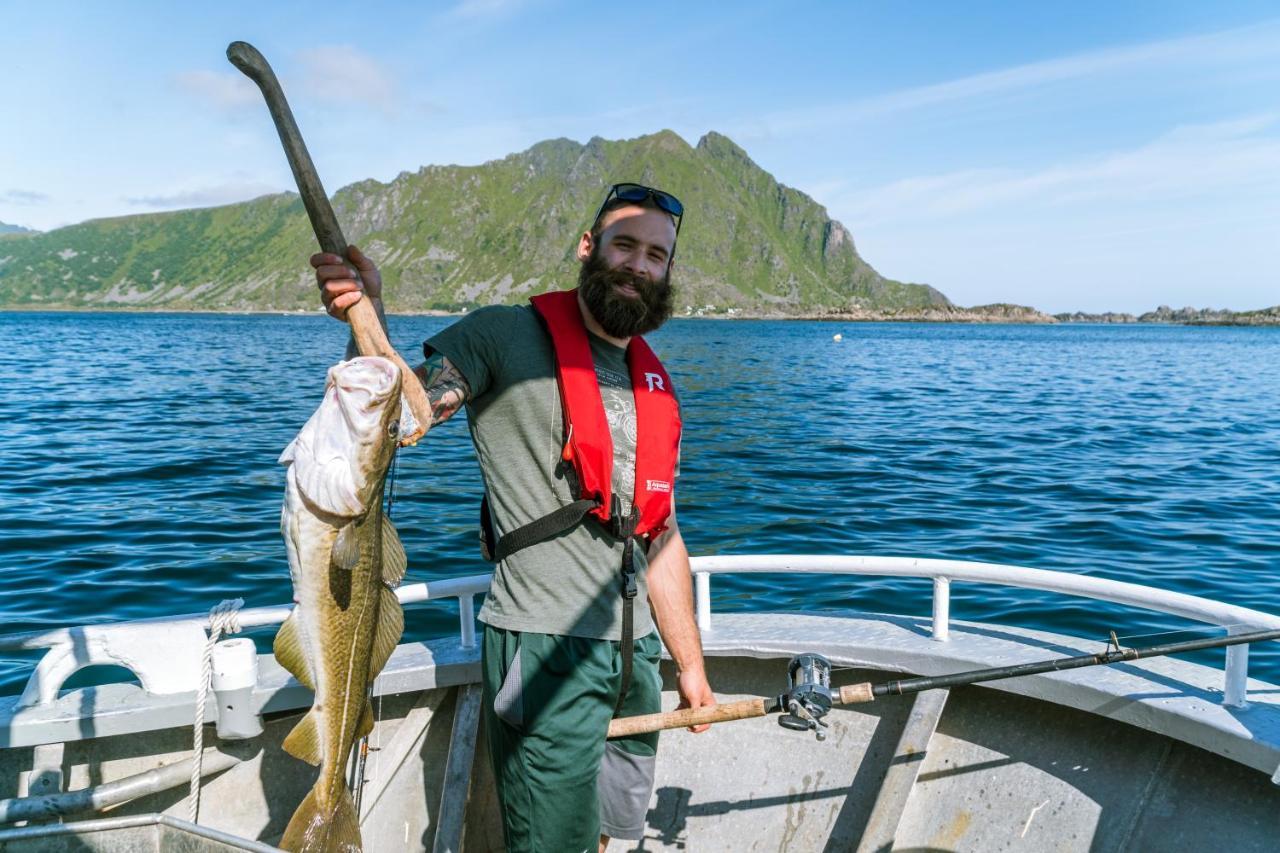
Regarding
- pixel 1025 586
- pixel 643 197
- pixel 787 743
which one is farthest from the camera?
pixel 787 743

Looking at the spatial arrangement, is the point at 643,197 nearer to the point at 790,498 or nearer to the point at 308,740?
the point at 308,740

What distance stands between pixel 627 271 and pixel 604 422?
1.92 feet

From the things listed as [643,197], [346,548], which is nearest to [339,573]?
[346,548]

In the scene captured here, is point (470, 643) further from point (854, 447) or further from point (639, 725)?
point (854, 447)

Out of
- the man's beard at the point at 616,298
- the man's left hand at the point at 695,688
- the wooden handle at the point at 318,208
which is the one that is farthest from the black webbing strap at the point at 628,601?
the wooden handle at the point at 318,208

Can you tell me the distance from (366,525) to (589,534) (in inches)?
31.8

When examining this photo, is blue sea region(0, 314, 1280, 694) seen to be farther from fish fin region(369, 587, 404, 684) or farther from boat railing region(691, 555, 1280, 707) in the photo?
fish fin region(369, 587, 404, 684)

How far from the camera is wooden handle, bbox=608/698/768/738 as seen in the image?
10.2ft

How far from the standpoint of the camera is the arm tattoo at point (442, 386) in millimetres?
2535

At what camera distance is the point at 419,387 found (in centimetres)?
229

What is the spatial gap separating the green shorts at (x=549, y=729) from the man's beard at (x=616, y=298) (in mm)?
1105

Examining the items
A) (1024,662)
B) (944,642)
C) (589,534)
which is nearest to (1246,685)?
(1024,662)

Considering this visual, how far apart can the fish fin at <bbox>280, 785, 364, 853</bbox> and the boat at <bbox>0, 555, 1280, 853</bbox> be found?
2.07 feet

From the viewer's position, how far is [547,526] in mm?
2842
